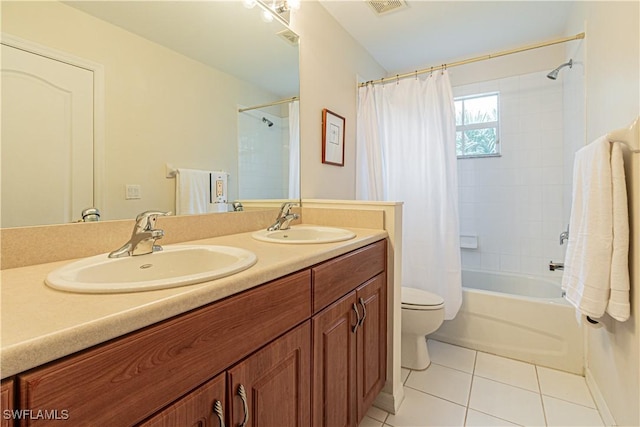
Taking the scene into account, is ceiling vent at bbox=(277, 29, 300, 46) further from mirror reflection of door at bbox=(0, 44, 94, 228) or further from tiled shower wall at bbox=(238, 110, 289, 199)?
mirror reflection of door at bbox=(0, 44, 94, 228)

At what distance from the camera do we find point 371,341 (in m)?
1.32

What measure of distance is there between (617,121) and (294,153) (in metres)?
1.55

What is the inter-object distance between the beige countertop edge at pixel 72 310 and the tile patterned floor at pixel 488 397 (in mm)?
1216

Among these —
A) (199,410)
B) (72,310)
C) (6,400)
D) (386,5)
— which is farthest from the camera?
(386,5)

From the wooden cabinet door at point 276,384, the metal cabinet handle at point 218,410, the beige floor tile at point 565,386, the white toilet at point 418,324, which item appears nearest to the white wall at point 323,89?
the white toilet at point 418,324

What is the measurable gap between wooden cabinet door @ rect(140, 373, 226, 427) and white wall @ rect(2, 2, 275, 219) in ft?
2.18

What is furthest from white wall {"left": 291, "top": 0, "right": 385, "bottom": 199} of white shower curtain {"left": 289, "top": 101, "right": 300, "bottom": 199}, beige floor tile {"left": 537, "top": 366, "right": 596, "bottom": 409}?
beige floor tile {"left": 537, "top": 366, "right": 596, "bottom": 409}

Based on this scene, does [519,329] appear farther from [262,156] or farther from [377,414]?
[262,156]

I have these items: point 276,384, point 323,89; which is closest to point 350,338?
point 276,384

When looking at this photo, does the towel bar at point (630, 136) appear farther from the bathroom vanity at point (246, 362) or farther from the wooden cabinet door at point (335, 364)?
the wooden cabinet door at point (335, 364)

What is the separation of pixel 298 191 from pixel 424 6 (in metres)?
1.48

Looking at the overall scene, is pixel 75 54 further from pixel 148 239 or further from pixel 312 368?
pixel 312 368

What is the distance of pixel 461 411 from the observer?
147cm

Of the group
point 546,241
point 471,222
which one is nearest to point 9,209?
point 471,222
